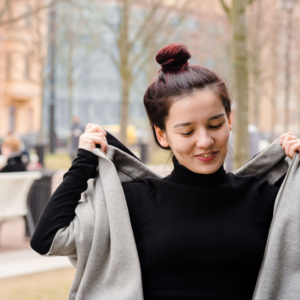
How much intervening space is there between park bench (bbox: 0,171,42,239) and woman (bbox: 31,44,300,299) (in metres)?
4.11

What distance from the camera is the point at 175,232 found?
188 centimetres

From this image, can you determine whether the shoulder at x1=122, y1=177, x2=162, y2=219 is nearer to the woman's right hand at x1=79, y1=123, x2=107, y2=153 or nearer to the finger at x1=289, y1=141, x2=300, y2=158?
the woman's right hand at x1=79, y1=123, x2=107, y2=153

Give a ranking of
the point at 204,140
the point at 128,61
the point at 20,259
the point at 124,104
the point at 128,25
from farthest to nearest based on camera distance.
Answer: the point at 128,61
the point at 124,104
the point at 128,25
the point at 20,259
the point at 204,140

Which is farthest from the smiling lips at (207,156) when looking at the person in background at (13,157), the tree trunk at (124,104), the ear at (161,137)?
the tree trunk at (124,104)

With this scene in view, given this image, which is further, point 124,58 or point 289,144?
point 124,58

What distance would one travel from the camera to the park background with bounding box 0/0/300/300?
5.44m

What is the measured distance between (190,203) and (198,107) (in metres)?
0.41

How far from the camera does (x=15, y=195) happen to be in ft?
19.7

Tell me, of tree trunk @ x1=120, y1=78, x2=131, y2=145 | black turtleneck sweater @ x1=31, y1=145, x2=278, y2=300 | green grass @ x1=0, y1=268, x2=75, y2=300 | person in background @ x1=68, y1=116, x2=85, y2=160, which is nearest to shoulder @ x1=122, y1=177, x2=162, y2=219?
black turtleneck sweater @ x1=31, y1=145, x2=278, y2=300

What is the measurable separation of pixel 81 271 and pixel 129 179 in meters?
0.50

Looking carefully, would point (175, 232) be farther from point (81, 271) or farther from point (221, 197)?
point (81, 271)

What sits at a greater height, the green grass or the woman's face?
the woman's face

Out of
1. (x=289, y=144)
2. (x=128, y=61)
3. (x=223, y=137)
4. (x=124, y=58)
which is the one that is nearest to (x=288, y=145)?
(x=289, y=144)

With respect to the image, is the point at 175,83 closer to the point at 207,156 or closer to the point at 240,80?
the point at 207,156
